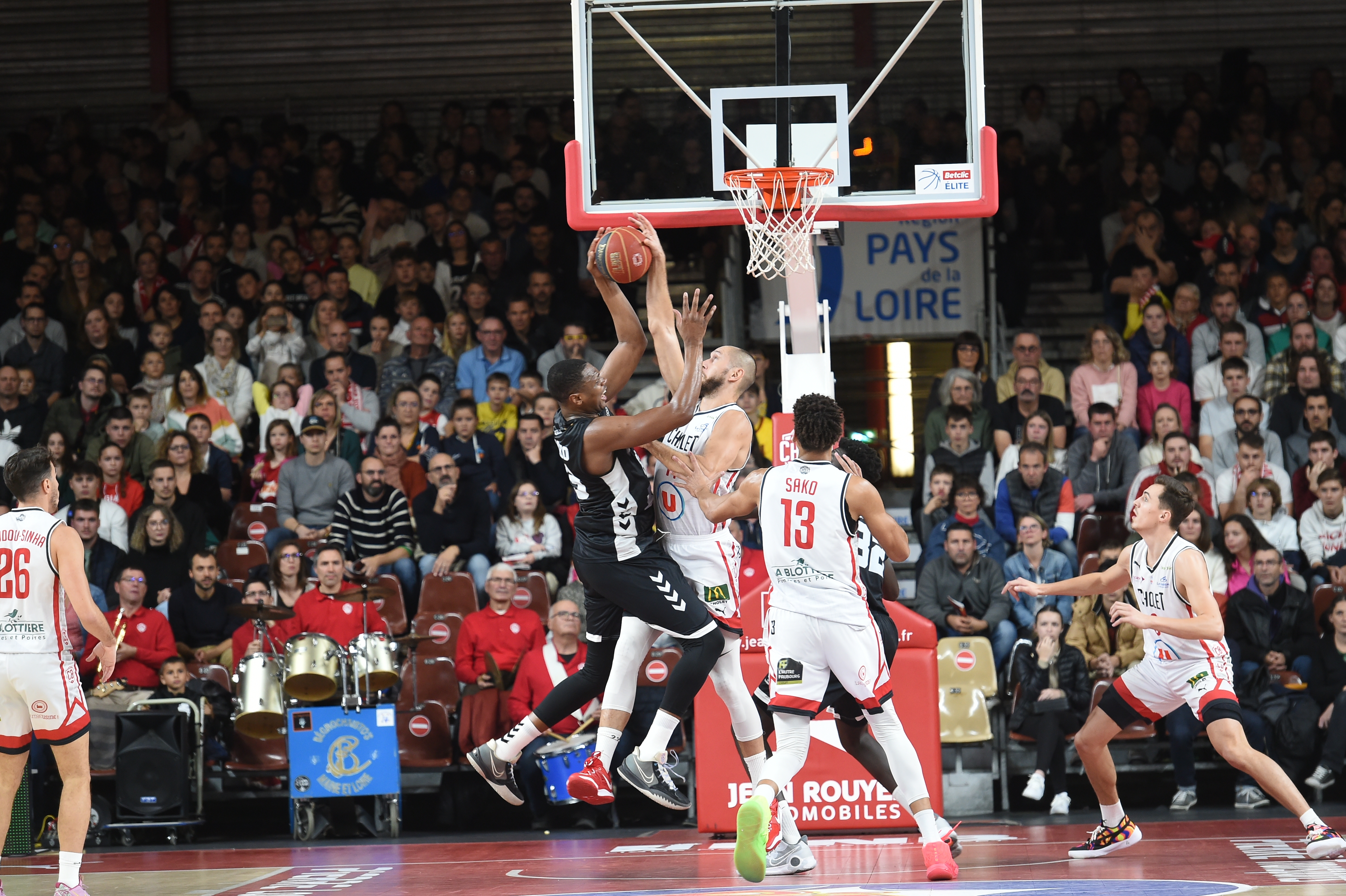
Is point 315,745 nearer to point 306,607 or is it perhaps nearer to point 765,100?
point 306,607

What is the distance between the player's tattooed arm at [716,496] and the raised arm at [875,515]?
449 millimetres

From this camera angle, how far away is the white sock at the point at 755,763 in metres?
7.34

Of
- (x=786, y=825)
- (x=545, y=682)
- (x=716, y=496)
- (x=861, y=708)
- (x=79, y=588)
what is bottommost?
(x=786, y=825)

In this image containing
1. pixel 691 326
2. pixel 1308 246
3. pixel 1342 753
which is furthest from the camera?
pixel 1308 246

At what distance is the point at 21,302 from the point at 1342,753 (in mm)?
12513

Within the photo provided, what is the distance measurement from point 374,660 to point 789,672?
4.10m

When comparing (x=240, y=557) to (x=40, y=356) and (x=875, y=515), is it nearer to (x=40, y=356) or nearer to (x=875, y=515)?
(x=40, y=356)

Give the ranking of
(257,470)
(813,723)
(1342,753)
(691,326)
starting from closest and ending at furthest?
(691,326) → (813,723) → (1342,753) → (257,470)

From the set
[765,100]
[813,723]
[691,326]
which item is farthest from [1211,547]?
[691,326]

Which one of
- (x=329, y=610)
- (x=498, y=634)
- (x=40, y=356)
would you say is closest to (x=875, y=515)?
(x=498, y=634)

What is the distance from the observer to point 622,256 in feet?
23.2

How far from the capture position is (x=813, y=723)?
29.0ft

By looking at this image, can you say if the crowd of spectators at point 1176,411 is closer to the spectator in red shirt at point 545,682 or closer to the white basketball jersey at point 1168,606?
the white basketball jersey at point 1168,606

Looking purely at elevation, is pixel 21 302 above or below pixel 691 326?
above
